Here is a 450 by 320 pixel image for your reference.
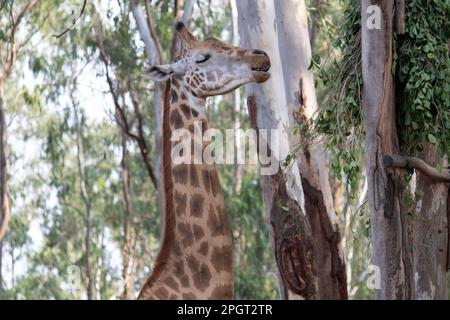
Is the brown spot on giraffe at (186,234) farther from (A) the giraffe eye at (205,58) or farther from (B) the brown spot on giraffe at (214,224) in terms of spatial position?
(A) the giraffe eye at (205,58)

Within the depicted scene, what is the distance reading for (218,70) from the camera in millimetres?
8117

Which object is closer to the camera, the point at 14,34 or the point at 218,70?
the point at 218,70

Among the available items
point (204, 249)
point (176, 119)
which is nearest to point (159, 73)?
point (176, 119)

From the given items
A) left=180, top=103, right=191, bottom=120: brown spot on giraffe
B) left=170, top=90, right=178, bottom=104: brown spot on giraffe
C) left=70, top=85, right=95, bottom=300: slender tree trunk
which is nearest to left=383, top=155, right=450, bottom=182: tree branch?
left=180, top=103, right=191, bottom=120: brown spot on giraffe

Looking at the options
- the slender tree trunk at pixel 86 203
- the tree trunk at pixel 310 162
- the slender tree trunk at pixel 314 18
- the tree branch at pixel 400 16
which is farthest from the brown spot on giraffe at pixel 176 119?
the slender tree trunk at pixel 86 203

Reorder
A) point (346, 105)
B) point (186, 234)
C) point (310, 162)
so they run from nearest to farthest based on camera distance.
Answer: point (186, 234), point (346, 105), point (310, 162)

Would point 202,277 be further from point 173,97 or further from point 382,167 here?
point 382,167

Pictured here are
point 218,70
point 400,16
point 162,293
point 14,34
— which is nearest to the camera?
point 162,293

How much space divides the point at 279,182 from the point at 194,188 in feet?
A: 11.6

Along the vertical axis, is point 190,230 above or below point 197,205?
below

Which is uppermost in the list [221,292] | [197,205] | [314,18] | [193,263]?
[314,18]

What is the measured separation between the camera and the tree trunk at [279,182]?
10.8 metres

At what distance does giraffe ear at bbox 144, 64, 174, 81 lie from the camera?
311 inches

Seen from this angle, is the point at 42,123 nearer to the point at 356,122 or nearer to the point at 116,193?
the point at 116,193
